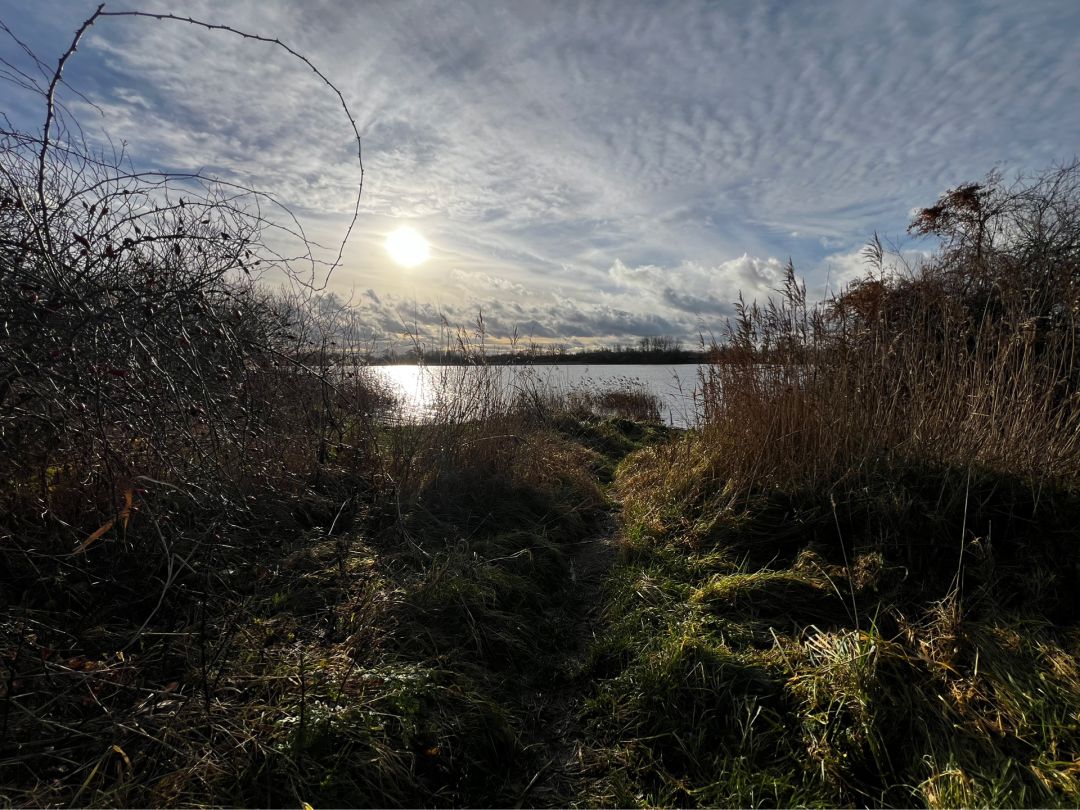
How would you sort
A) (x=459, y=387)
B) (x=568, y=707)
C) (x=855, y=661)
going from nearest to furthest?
(x=855, y=661) < (x=568, y=707) < (x=459, y=387)

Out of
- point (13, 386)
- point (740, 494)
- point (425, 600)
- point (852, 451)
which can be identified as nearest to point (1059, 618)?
point (852, 451)

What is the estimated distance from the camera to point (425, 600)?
10.1ft

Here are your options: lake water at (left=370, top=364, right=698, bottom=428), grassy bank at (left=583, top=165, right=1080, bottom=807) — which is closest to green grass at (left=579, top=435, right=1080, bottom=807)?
grassy bank at (left=583, top=165, right=1080, bottom=807)

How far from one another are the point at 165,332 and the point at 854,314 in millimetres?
5899

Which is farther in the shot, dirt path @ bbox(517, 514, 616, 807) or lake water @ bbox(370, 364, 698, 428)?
lake water @ bbox(370, 364, 698, 428)

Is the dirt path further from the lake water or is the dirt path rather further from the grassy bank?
the lake water

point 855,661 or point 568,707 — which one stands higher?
point 855,661

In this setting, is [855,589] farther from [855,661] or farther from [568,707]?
[568,707]

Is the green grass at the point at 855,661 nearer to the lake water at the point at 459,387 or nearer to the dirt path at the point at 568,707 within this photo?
the dirt path at the point at 568,707

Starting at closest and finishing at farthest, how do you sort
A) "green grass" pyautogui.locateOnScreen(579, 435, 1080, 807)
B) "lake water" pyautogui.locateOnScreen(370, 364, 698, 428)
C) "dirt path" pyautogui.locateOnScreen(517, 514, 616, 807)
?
"green grass" pyautogui.locateOnScreen(579, 435, 1080, 807), "dirt path" pyautogui.locateOnScreen(517, 514, 616, 807), "lake water" pyautogui.locateOnScreen(370, 364, 698, 428)

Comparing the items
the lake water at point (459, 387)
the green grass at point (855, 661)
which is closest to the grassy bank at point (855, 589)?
the green grass at point (855, 661)

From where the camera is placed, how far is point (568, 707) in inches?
104

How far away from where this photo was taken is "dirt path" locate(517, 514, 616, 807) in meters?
2.12

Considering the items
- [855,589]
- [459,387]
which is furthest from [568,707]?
[459,387]
